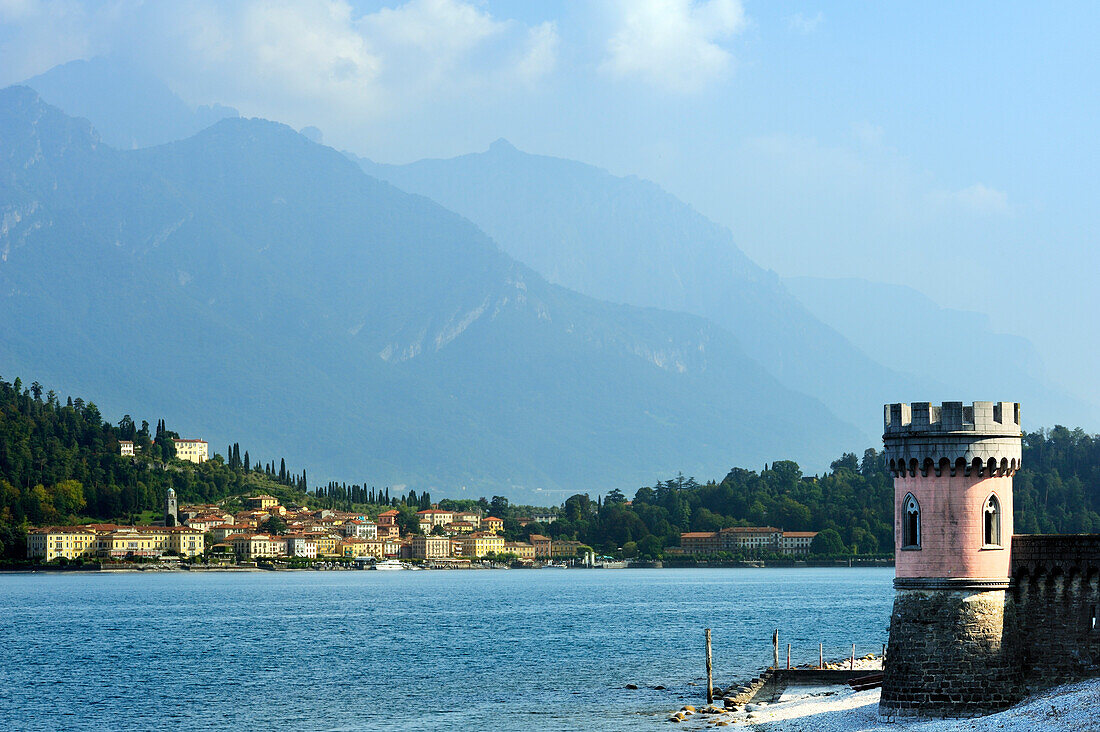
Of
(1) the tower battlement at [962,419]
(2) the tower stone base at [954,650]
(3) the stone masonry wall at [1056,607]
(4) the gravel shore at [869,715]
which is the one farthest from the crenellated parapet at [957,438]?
(4) the gravel shore at [869,715]

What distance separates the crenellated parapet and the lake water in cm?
1862

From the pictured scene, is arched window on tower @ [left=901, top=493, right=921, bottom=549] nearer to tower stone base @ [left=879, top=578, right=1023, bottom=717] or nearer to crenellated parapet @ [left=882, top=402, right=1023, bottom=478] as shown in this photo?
crenellated parapet @ [left=882, top=402, right=1023, bottom=478]

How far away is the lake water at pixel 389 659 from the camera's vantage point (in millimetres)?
61031

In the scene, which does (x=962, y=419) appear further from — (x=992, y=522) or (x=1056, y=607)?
(x=1056, y=607)

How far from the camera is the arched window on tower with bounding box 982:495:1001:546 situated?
3994 cm

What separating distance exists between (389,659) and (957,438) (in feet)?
177

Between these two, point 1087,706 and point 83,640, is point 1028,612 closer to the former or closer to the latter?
point 1087,706

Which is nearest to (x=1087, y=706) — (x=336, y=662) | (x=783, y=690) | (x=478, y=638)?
(x=783, y=690)

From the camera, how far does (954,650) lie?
129 feet

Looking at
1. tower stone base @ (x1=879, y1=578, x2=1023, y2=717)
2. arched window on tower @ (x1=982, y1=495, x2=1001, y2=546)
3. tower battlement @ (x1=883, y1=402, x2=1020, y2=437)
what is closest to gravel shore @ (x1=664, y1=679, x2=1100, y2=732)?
tower stone base @ (x1=879, y1=578, x2=1023, y2=717)

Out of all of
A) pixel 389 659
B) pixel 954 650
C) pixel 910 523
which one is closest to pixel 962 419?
pixel 910 523

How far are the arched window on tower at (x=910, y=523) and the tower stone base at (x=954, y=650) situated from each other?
103cm

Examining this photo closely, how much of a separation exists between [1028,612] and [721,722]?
51.1ft

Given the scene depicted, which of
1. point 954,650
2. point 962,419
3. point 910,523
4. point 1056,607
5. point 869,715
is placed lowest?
point 869,715
